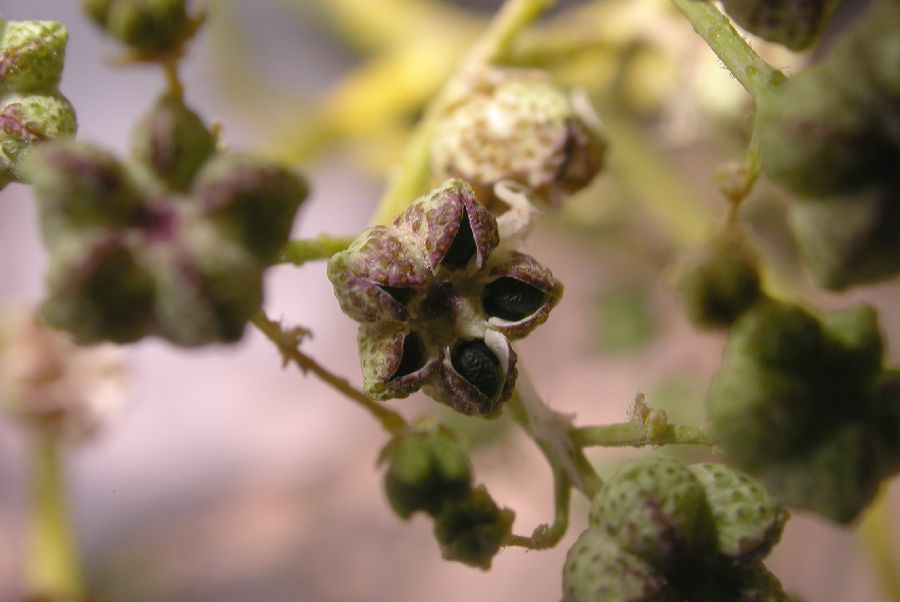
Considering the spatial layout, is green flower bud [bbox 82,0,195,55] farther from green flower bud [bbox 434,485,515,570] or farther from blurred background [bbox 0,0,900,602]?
blurred background [bbox 0,0,900,602]

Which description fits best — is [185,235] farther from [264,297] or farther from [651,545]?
[651,545]

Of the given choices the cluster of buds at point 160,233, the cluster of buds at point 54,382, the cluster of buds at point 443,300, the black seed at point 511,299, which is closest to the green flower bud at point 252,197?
the cluster of buds at point 160,233

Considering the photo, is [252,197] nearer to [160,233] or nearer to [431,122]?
[160,233]

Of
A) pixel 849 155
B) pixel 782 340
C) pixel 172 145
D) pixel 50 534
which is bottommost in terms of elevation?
pixel 782 340

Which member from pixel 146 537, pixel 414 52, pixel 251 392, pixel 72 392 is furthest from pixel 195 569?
pixel 414 52

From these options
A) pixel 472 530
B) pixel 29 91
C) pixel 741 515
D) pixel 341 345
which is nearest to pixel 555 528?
pixel 472 530

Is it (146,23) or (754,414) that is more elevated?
(146,23)
